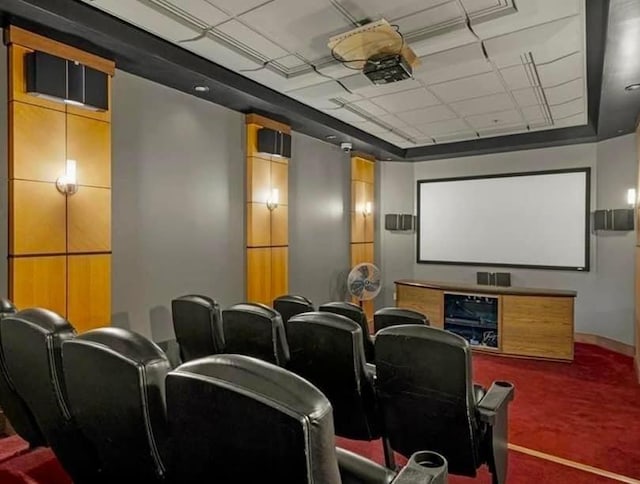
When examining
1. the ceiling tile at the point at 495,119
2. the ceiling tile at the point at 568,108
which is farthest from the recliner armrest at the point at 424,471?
the ceiling tile at the point at 495,119

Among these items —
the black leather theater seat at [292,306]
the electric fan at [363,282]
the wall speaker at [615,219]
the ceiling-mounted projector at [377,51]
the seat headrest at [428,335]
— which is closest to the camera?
the seat headrest at [428,335]

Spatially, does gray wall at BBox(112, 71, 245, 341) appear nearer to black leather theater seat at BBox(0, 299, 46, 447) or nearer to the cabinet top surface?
black leather theater seat at BBox(0, 299, 46, 447)

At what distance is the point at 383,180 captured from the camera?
7781 millimetres

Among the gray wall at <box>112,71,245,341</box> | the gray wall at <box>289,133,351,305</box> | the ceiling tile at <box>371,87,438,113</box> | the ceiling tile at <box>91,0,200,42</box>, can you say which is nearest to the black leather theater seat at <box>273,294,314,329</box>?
the gray wall at <box>112,71,245,341</box>

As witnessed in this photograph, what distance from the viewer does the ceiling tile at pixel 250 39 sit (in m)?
3.27

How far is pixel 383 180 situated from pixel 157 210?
184 inches

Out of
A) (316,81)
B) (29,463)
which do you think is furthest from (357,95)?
(29,463)

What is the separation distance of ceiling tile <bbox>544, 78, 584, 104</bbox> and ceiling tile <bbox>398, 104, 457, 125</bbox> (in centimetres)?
112

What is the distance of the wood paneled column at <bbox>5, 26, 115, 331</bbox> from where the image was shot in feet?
9.80

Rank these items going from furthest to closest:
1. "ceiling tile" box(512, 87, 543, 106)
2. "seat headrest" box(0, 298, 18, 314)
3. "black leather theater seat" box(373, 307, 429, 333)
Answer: "ceiling tile" box(512, 87, 543, 106)
"black leather theater seat" box(373, 307, 429, 333)
"seat headrest" box(0, 298, 18, 314)

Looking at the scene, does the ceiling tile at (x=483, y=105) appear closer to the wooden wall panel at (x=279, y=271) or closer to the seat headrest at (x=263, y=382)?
the wooden wall panel at (x=279, y=271)

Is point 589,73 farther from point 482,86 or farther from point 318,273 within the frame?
point 318,273

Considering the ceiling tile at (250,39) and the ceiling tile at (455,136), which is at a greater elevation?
the ceiling tile at (250,39)

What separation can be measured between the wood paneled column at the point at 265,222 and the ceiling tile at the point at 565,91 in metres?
3.06
